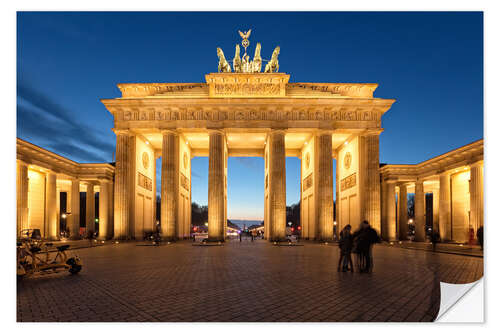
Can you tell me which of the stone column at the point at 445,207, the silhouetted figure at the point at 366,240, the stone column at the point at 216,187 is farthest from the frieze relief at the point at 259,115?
the silhouetted figure at the point at 366,240

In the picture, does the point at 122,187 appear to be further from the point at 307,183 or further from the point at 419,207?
the point at 419,207

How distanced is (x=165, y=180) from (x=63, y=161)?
1447cm

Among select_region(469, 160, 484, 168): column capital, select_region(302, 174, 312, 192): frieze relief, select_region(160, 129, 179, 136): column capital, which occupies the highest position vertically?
select_region(160, 129, 179, 136): column capital

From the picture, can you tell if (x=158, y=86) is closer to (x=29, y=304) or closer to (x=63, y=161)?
(x=63, y=161)

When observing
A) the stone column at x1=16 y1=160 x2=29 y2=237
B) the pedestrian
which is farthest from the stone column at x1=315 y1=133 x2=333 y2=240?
the stone column at x1=16 y1=160 x2=29 y2=237

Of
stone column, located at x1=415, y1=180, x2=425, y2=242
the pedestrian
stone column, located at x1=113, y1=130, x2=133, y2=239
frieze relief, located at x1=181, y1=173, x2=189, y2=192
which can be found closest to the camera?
the pedestrian

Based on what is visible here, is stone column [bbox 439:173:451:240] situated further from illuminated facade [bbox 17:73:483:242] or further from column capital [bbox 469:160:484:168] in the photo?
column capital [bbox 469:160:484:168]

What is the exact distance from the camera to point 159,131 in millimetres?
32688

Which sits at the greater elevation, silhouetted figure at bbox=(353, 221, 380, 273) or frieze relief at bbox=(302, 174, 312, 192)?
frieze relief at bbox=(302, 174, 312, 192)

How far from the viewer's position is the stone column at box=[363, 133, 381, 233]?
102 ft

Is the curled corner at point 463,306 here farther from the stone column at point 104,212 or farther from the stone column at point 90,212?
the stone column at point 90,212

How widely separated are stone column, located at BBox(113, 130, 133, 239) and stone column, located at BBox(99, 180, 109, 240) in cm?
312

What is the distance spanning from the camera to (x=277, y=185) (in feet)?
102

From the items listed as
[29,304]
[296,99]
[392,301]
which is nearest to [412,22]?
[392,301]
